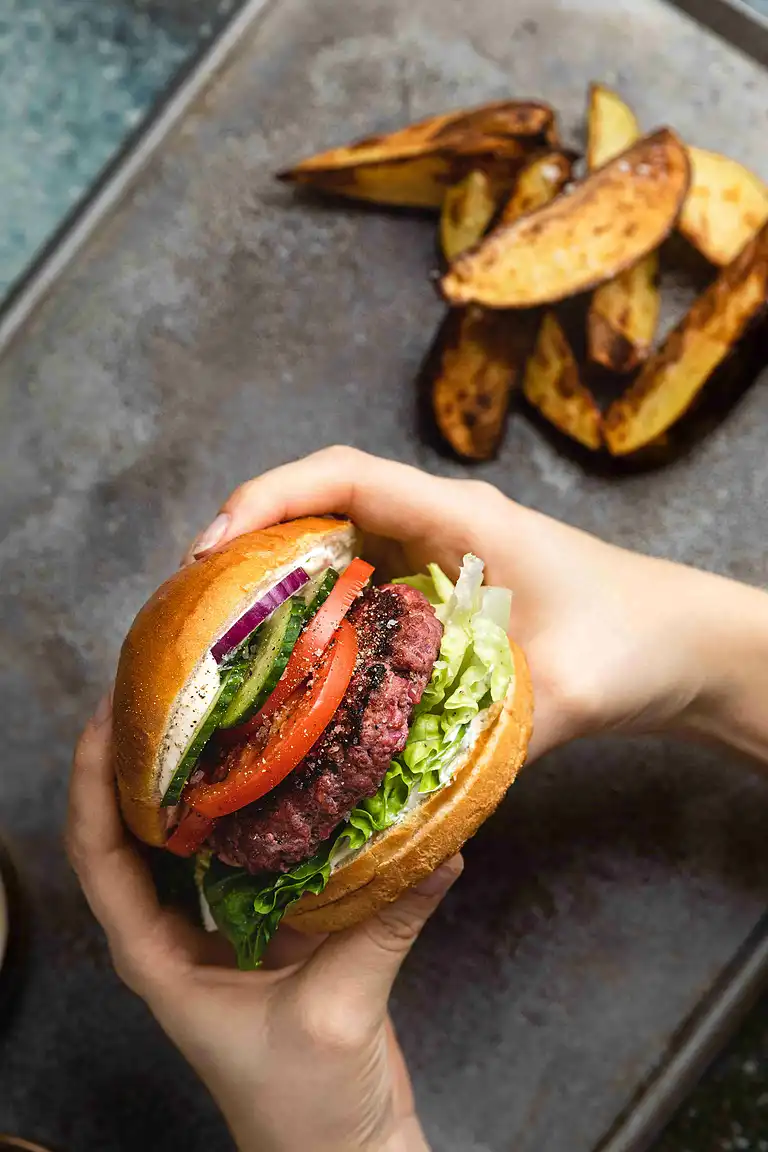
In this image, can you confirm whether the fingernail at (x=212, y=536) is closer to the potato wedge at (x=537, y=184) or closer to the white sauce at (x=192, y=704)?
the white sauce at (x=192, y=704)

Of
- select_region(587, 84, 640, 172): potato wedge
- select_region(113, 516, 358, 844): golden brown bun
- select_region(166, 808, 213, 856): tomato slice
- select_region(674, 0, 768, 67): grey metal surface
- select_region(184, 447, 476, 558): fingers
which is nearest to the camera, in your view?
select_region(113, 516, 358, 844): golden brown bun

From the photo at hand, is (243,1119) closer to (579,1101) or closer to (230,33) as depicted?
(579,1101)

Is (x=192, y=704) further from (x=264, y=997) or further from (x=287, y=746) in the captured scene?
(x=264, y=997)

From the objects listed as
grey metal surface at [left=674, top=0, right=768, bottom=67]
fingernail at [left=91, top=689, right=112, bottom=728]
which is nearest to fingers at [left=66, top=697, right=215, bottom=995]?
fingernail at [left=91, top=689, right=112, bottom=728]

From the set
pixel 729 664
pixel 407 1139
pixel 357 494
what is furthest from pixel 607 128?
pixel 407 1139

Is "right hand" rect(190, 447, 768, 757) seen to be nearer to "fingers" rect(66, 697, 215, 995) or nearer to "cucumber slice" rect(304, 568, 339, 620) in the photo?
"cucumber slice" rect(304, 568, 339, 620)
